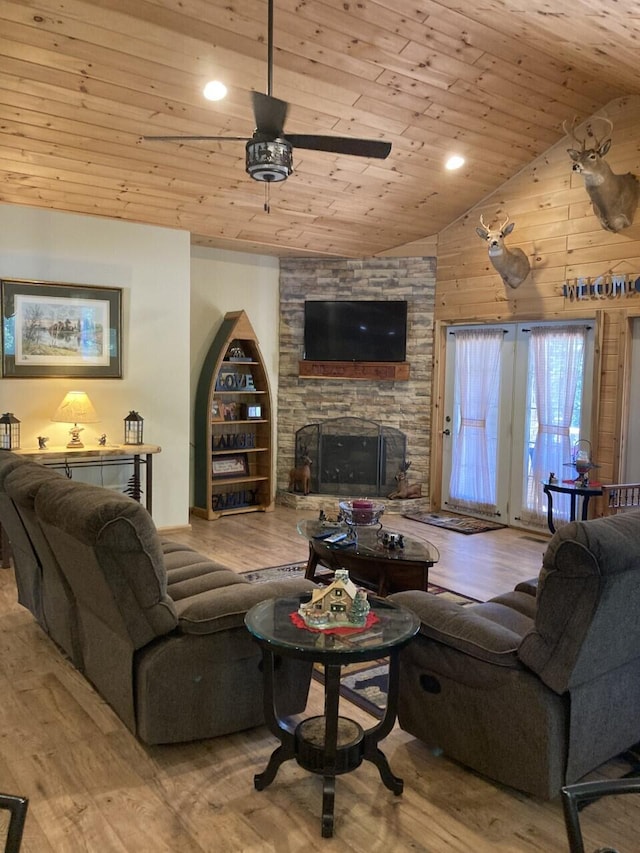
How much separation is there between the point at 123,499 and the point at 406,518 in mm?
4946

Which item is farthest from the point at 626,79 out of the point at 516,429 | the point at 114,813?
the point at 114,813

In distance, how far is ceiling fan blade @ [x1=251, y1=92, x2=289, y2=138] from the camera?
128 inches

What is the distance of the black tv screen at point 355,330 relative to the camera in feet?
25.0

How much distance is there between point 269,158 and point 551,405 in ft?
13.6

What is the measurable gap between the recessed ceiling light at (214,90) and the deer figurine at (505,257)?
2.80m

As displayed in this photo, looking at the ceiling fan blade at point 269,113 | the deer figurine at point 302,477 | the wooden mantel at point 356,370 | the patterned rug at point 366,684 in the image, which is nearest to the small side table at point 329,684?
the patterned rug at point 366,684

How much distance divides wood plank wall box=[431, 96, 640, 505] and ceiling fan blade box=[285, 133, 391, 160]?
3.07m

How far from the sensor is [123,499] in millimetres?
2689

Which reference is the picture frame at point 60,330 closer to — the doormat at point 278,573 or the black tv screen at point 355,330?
the doormat at point 278,573

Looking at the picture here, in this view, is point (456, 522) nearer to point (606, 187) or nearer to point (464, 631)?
point (606, 187)

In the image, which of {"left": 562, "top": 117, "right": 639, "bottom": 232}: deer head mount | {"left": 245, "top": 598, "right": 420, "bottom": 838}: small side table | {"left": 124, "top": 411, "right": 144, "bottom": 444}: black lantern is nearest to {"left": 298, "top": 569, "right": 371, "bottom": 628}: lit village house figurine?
{"left": 245, "top": 598, "right": 420, "bottom": 838}: small side table

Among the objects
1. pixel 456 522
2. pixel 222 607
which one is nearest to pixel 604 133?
pixel 456 522

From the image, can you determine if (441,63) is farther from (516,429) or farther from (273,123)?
(516,429)

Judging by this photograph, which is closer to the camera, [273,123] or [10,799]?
[10,799]
